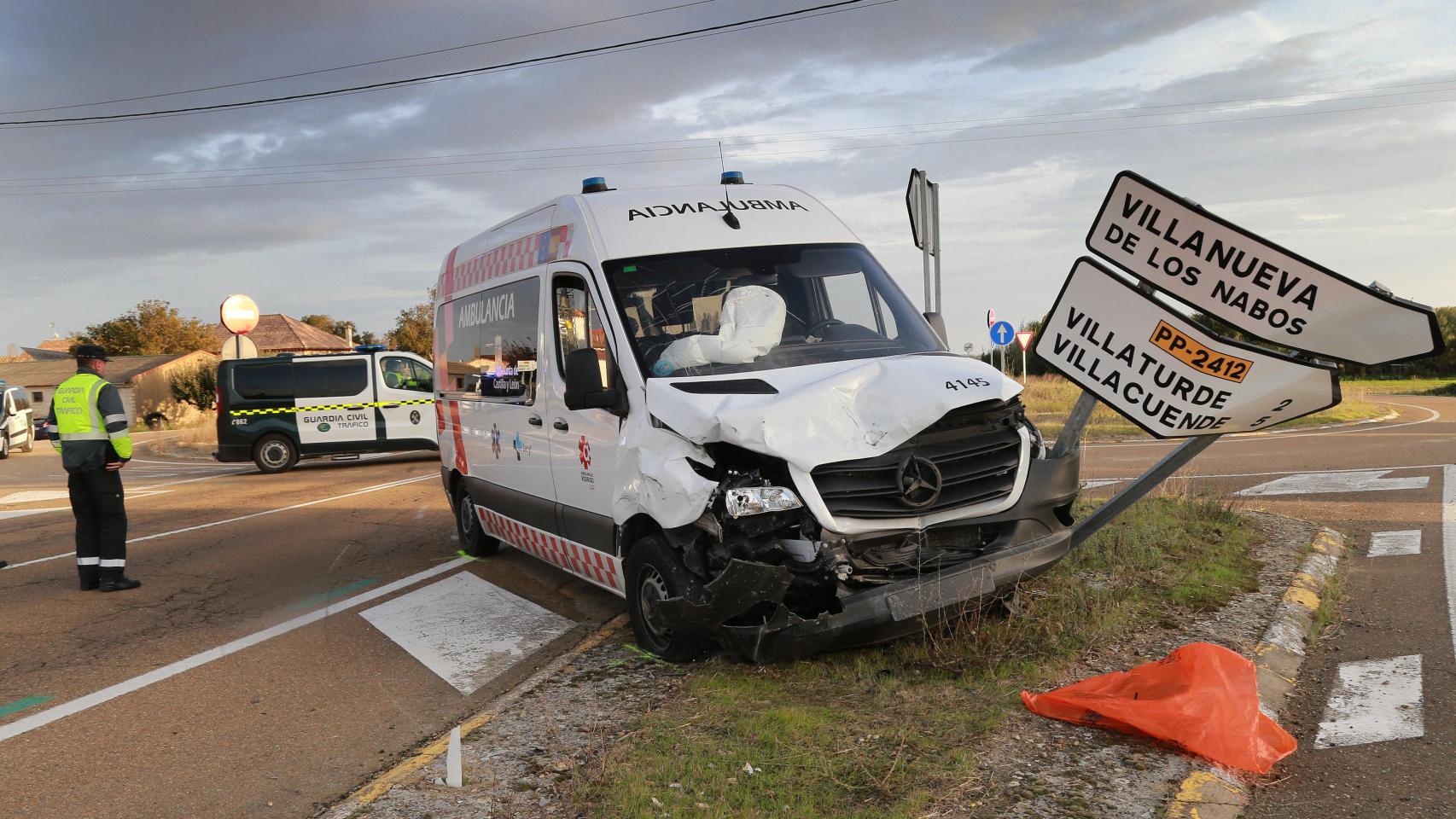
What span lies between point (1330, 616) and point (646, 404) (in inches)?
163

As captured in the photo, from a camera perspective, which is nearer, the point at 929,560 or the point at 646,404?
the point at 929,560

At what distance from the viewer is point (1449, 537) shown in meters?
8.02

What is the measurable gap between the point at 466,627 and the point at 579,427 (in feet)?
5.27

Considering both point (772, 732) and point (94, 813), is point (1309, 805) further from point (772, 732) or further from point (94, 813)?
point (94, 813)

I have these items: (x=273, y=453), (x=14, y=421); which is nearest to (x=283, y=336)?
(x=14, y=421)

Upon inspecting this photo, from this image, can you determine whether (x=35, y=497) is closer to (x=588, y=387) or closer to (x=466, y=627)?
(x=466, y=627)

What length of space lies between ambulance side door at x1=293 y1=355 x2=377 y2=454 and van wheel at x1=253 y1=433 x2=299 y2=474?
298 millimetres

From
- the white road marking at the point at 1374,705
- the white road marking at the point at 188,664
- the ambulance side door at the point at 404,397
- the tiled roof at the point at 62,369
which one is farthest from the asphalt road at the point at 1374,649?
the tiled roof at the point at 62,369

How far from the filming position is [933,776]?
3699 millimetres

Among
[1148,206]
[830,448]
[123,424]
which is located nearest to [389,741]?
[830,448]

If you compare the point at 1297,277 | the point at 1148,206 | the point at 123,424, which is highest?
the point at 1148,206

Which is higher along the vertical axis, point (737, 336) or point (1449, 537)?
point (737, 336)

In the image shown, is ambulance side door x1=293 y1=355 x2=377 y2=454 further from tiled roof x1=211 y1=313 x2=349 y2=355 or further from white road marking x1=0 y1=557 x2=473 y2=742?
tiled roof x1=211 y1=313 x2=349 y2=355

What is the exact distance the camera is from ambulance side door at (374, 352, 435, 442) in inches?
755
